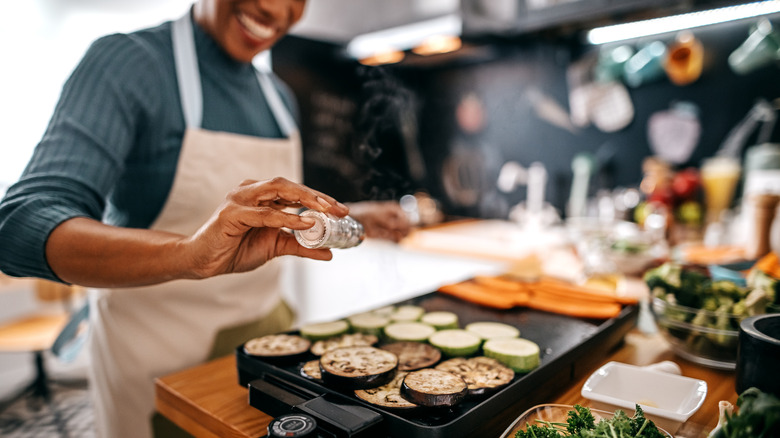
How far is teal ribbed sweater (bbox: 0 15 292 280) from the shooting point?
0.90 m

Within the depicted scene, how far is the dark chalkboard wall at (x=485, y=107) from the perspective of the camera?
2594 millimetres

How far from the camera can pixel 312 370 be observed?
89 cm

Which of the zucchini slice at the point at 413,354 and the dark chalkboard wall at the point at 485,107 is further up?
the dark chalkboard wall at the point at 485,107

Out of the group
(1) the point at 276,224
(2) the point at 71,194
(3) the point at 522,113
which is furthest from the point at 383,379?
(3) the point at 522,113

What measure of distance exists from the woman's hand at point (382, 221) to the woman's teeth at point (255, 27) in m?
0.57

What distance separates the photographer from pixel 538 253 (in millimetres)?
2471

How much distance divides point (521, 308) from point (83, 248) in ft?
3.37

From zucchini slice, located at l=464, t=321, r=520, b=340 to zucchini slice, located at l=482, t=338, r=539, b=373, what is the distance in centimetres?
7

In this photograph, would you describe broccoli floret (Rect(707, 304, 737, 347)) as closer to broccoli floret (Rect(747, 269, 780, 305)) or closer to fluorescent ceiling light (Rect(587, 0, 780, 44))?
broccoli floret (Rect(747, 269, 780, 305))

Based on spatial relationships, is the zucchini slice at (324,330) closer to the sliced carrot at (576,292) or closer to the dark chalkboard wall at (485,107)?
the sliced carrot at (576,292)

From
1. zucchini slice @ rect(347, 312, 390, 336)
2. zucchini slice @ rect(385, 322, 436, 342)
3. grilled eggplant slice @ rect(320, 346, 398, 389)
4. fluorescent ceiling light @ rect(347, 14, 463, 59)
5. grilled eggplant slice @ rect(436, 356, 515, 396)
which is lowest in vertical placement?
grilled eggplant slice @ rect(436, 356, 515, 396)

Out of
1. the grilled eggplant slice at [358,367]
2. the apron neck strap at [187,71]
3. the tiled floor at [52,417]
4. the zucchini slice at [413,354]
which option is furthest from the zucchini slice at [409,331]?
the tiled floor at [52,417]

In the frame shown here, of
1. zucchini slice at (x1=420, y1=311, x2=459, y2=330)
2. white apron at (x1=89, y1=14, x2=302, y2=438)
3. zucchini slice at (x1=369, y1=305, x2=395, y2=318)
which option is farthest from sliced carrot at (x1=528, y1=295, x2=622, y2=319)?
white apron at (x1=89, y1=14, x2=302, y2=438)

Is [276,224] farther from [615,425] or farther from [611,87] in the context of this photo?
[611,87]
